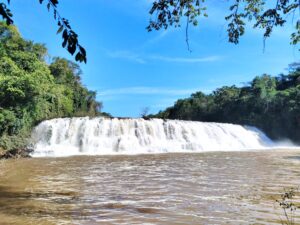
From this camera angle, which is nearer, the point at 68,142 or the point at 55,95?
the point at 68,142

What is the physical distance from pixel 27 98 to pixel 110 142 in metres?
5.10

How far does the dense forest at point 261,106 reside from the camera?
103 ft

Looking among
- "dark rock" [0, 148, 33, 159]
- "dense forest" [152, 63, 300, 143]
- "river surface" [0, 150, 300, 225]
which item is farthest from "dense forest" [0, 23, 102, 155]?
"dense forest" [152, 63, 300, 143]

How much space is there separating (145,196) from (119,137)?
44.7 ft

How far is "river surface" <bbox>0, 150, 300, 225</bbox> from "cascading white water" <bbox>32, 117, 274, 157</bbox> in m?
8.82

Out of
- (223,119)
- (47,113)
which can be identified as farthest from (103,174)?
(223,119)

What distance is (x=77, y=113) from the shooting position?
1355 inches

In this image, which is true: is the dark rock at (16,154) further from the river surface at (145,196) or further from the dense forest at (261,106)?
the dense forest at (261,106)

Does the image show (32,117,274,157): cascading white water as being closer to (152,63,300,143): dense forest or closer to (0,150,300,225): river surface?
(0,150,300,225): river surface

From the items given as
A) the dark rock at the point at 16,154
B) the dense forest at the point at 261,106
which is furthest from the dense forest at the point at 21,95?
the dense forest at the point at 261,106

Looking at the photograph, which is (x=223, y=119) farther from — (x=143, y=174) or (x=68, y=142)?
(x=143, y=174)

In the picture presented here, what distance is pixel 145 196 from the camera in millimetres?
6793

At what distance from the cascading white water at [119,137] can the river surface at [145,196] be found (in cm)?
882

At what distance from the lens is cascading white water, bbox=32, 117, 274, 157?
63.9 feet
